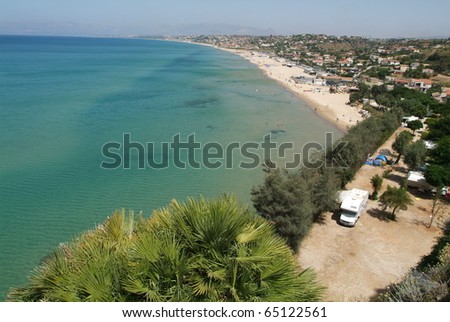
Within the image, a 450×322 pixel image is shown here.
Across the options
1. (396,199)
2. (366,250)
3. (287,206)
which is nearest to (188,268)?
(287,206)

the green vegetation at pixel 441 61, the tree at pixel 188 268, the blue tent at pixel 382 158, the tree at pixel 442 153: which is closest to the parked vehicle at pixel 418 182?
the tree at pixel 442 153

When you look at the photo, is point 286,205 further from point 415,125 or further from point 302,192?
point 415,125

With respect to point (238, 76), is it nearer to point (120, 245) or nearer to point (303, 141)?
point (303, 141)

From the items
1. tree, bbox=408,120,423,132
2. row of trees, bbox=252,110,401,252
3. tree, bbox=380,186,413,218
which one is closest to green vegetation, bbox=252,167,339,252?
row of trees, bbox=252,110,401,252

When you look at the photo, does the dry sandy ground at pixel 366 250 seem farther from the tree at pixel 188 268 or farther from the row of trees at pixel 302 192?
the tree at pixel 188 268

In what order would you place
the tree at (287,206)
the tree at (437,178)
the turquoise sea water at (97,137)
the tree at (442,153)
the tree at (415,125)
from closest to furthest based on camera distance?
1. the tree at (287,206)
2. the tree at (437,178)
3. the turquoise sea water at (97,137)
4. the tree at (442,153)
5. the tree at (415,125)

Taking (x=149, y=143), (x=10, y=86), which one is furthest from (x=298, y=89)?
(x=10, y=86)

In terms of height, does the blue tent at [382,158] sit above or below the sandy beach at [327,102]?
above
